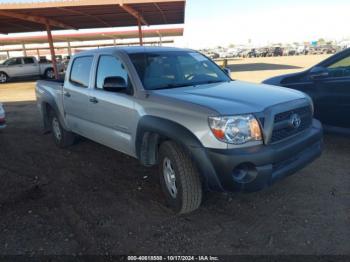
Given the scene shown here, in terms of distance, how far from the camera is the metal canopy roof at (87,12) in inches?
616

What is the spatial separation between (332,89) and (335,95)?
12 cm

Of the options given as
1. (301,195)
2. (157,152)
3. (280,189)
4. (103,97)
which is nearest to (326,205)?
(301,195)

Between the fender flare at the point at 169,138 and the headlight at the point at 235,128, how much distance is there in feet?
0.73

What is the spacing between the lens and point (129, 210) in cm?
396

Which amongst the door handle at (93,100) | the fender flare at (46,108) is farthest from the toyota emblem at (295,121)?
the fender flare at (46,108)

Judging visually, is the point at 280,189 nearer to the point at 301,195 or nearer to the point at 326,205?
the point at 301,195

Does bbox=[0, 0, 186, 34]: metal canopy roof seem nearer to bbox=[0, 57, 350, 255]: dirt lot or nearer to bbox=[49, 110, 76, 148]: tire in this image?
bbox=[49, 110, 76, 148]: tire

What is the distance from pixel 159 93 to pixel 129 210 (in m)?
1.41

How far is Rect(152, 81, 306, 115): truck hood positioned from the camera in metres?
3.32

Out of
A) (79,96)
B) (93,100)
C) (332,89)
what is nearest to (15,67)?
(79,96)

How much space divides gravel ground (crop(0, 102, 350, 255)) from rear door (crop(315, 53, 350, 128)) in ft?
1.95

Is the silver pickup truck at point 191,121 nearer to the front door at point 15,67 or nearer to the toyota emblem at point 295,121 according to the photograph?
the toyota emblem at point 295,121

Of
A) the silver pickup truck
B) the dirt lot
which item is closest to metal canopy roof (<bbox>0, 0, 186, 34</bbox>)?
the silver pickup truck

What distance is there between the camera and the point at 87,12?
58.3ft
